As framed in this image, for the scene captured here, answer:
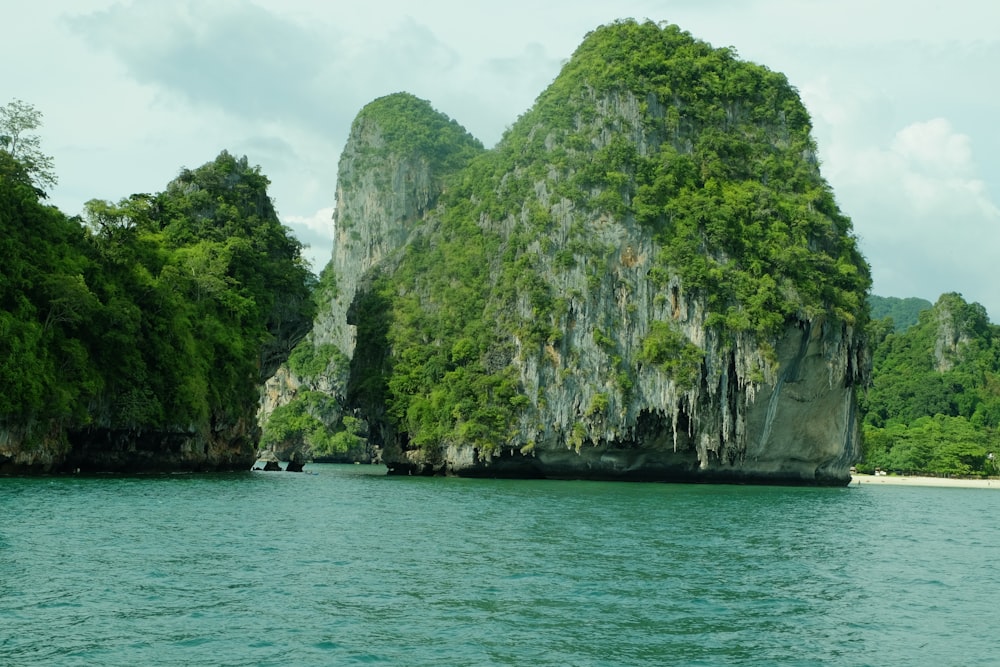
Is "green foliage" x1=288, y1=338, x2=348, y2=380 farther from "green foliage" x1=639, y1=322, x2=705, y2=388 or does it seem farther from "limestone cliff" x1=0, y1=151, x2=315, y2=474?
"green foliage" x1=639, y1=322, x2=705, y2=388

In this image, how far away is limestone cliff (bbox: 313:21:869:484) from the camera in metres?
55.8

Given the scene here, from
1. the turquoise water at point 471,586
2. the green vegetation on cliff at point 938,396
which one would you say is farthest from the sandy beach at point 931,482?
the turquoise water at point 471,586

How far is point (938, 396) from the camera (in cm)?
9275

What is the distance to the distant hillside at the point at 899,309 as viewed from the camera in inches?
6895

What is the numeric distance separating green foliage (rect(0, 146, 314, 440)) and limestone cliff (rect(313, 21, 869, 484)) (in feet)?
35.3

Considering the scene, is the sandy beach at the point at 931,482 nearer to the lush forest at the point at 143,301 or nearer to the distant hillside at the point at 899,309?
the lush forest at the point at 143,301

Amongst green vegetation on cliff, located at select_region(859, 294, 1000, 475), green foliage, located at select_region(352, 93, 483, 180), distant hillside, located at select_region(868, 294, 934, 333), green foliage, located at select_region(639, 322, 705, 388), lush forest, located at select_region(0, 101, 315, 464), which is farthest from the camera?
distant hillside, located at select_region(868, 294, 934, 333)

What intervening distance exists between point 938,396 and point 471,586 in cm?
8633

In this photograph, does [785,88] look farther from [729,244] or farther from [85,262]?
[85,262]

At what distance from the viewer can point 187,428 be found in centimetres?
4572

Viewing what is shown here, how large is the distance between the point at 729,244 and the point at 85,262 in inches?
1432

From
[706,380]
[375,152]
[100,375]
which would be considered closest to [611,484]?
[706,380]

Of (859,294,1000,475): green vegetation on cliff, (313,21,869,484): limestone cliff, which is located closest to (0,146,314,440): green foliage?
(313,21,869,484): limestone cliff

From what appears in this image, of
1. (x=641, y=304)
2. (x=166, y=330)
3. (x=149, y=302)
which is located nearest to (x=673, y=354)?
(x=641, y=304)
